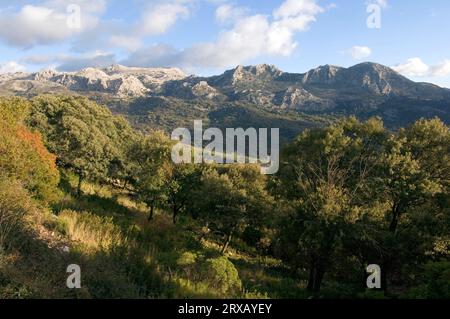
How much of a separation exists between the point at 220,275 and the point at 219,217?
21.3 metres

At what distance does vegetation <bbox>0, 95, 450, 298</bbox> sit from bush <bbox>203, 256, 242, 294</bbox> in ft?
0.13

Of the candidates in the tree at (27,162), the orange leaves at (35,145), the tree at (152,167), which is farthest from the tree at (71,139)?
the tree at (27,162)

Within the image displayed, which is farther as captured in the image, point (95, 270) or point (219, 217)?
point (219, 217)

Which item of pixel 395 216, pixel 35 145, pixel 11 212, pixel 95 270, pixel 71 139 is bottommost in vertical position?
pixel 395 216

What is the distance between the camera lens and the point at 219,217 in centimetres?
3366

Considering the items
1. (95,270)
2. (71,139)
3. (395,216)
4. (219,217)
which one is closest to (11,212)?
(95,270)

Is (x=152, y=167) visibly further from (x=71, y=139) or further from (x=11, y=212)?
(x=11, y=212)

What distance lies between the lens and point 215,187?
1318 inches

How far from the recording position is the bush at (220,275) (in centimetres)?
1225

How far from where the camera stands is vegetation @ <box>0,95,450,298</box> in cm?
1101

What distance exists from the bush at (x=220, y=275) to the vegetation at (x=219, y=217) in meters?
0.04

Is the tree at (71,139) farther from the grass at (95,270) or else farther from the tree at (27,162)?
the grass at (95,270)
